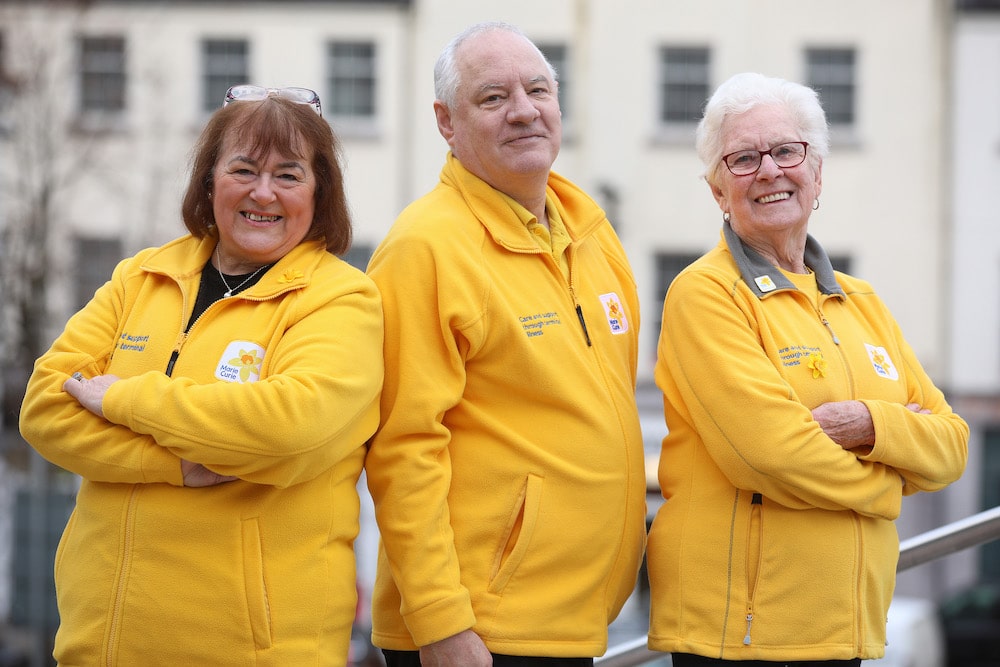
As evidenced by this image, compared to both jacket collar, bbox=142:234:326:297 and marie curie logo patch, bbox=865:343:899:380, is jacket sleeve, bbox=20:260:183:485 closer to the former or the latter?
jacket collar, bbox=142:234:326:297

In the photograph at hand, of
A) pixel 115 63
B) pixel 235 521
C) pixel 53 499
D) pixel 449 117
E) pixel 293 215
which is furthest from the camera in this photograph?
pixel 115 63

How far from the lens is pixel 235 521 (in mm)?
2547

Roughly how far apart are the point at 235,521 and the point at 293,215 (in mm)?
678

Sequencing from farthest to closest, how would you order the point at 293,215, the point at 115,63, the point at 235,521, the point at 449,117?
the point at 115,63, the point at 449,117, the point at 293,215, the point at 235,521

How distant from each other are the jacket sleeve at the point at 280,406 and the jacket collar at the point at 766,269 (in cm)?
91

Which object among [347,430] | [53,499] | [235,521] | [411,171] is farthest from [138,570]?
[411,171]

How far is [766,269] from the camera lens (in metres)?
2.97

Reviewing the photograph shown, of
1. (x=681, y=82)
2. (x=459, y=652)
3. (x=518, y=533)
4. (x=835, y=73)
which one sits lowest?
(x=459, y=652)

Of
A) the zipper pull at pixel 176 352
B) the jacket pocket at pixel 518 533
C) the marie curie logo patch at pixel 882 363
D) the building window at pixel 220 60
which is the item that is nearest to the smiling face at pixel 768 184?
the marie curie logo patch at pixel 882 363

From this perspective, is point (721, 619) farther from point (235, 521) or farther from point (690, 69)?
point (690, 69)

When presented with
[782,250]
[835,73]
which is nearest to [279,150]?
[782,250]

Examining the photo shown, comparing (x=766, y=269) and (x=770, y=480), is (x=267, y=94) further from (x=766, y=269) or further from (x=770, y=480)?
(x=770, y=480)

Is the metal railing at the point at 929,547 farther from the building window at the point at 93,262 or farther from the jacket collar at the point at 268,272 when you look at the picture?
the building window at the point at 93,262

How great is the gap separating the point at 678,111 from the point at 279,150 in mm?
14864
